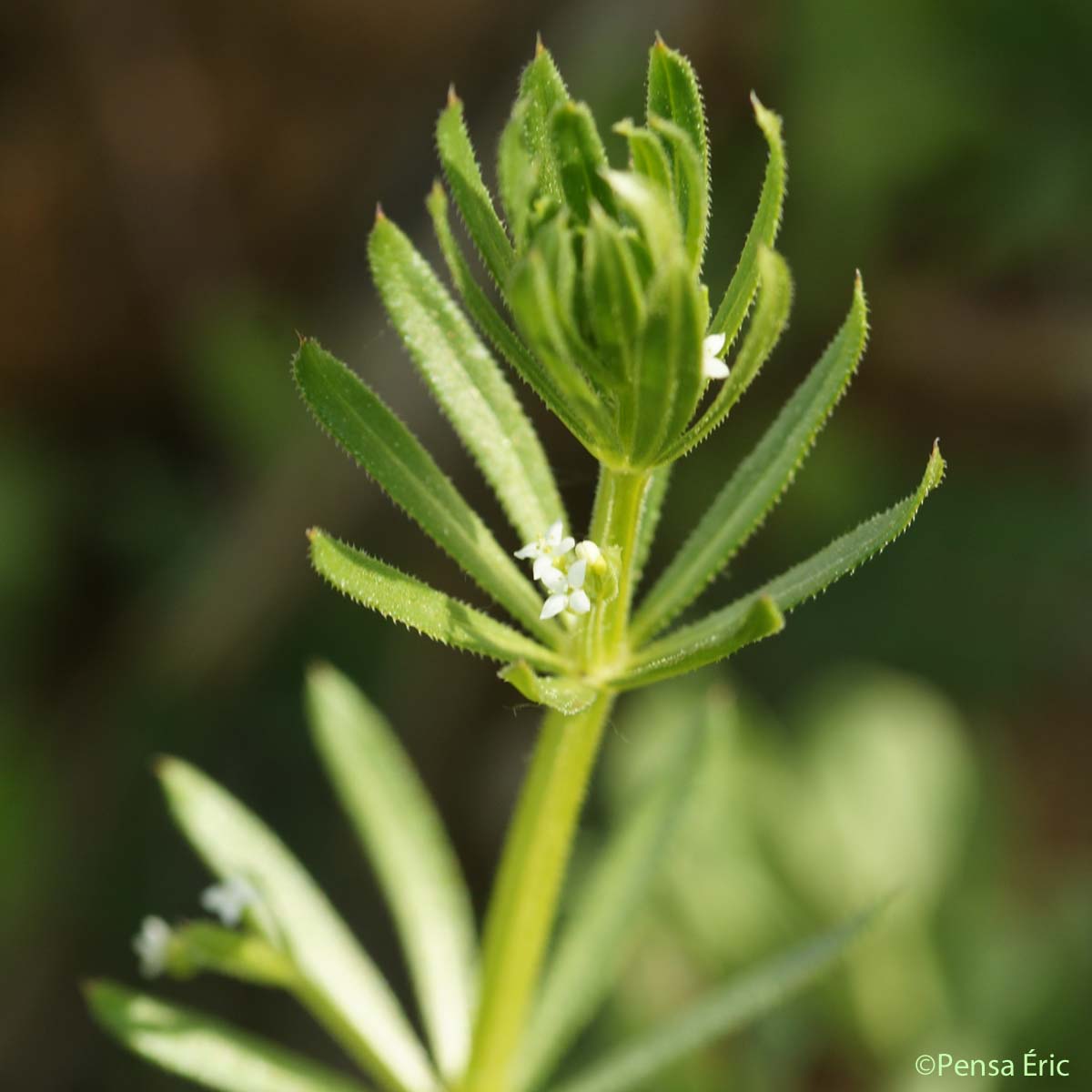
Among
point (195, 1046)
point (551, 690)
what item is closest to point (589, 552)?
point (551, 690)

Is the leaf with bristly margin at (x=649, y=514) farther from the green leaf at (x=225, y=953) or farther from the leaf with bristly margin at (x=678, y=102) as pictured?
the green leaf at (x=225, y=953)

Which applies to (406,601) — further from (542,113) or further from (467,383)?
(542,113)

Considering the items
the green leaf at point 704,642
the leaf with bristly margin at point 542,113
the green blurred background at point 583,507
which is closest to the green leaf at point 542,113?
the leaf with bristly margin at point 542,113

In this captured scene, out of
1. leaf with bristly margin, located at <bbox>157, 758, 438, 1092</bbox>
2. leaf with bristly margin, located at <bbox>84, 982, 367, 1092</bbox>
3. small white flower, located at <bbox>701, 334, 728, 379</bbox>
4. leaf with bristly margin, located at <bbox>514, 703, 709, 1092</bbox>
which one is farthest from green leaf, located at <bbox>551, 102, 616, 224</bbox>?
leaf with bristly margin, located at <bbox>84, 982, 367, 1092</bbox>

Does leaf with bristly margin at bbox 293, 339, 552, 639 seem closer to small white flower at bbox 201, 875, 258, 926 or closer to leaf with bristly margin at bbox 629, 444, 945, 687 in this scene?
leaf with bristly margin at bbox 629, 444, 945, 687

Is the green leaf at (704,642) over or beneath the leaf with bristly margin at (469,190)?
beneath
